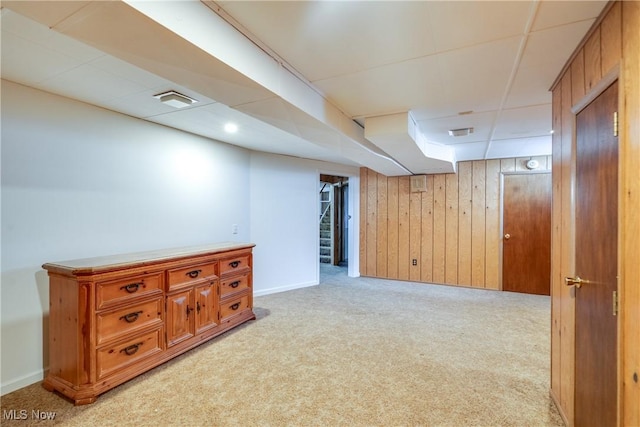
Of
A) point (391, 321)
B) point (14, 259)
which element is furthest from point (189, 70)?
point (391, 321)

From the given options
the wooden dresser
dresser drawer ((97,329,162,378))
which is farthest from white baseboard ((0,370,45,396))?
dresser drawer ((97,329,162,378))

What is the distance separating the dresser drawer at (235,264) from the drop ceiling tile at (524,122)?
2.93m

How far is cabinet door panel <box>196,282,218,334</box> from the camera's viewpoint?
2854 mm

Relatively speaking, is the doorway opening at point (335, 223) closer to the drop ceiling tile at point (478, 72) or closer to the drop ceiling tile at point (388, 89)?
the drop ceiling tile at point (388, 89)

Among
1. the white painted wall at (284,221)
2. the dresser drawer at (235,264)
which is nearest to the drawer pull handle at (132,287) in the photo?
the dresser drawer at (235,264)

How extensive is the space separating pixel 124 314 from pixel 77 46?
176 cm

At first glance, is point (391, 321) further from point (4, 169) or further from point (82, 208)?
point (4, 169)

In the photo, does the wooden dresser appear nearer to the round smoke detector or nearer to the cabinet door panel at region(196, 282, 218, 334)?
the cabinet door panel at region(196, 282, 218, 334)

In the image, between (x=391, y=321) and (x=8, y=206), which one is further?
(x=391, y=321)

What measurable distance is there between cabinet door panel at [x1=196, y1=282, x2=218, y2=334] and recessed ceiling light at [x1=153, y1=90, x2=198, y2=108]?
1.62 metres

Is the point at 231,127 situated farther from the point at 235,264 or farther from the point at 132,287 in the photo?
the point at 132,287

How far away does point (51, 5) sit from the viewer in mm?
1083

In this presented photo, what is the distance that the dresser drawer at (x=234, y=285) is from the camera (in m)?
3.15

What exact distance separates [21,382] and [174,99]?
2344mm
